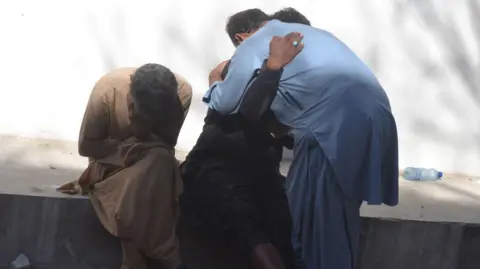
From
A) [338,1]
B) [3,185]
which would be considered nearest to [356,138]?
[3,185]

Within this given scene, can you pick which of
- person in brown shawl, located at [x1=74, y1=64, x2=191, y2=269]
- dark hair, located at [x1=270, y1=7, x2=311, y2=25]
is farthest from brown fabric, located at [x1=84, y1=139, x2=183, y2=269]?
dark hair, located at [x1=270, y1=7, x2=311, y2=25]

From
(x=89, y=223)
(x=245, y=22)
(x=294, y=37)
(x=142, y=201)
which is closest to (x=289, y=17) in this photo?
(x=245, y=22)

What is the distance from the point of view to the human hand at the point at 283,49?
13.5ft

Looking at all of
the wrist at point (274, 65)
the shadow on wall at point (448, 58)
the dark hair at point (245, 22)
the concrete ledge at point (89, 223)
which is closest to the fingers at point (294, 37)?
the wrist at point (274, 65)

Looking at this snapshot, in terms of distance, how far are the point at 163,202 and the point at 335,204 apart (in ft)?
2.32

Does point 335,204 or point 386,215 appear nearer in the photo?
point 335,204

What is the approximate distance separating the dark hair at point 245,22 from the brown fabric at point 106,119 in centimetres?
52

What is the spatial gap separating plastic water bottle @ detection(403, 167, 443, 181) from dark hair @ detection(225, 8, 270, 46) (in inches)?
68.5

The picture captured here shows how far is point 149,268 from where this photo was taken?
4.40 metres

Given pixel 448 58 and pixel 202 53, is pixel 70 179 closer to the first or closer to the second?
pixel 202 53

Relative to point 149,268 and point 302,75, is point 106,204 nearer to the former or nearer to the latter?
point 149,268

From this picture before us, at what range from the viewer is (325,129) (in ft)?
13.8

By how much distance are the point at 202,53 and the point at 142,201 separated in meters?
1.82

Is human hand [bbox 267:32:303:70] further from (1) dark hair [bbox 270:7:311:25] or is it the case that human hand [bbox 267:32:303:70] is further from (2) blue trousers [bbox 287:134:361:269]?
(1) dark hair [bbox 270:7:311:25]
